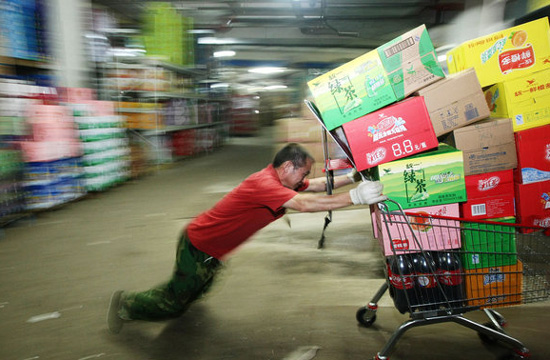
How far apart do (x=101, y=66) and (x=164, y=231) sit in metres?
4.84

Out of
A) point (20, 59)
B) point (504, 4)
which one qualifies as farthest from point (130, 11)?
point (504, 4)

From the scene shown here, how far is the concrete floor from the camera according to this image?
110 inches

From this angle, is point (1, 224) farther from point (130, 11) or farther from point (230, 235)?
point (130, 11)

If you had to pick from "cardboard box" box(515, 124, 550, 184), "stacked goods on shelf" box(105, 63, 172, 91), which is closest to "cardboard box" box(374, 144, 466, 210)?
"cardboard box" box(515, 124, 550, 184)

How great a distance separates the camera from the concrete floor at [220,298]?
280 centimetres

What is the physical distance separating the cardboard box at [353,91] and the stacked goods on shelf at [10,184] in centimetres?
463

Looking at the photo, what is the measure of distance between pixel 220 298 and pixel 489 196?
2266 mm

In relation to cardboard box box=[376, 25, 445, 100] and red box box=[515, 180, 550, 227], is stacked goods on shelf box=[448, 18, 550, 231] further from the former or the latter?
cardboard box box=[376, 25, 445, 100]

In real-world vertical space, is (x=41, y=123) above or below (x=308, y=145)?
above

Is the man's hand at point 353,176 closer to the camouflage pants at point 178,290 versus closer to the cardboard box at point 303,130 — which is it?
the camouflage pants at point 178,290

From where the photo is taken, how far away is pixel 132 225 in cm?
580

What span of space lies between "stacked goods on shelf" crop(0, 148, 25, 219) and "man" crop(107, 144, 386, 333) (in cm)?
345

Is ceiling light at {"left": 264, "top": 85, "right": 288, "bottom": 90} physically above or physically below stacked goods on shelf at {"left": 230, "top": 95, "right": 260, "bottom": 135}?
above

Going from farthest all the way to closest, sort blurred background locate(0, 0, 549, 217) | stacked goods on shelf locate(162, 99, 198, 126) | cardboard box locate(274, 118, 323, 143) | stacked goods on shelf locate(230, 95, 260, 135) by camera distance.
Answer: stacked goods on shelf locate(230, 95, 260, 135)
stacked goods on shelf locate(162, 99, 198, 126)
blurred background locate(0, 0, 549, 217)
cardboard box locate(274, 118, 323, 143)
